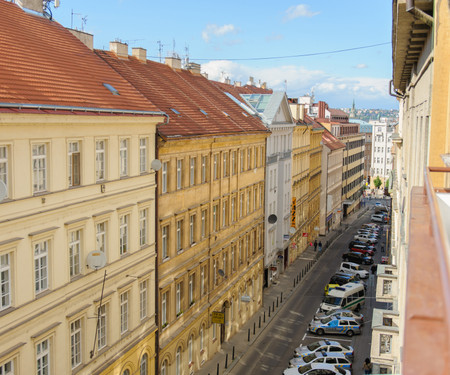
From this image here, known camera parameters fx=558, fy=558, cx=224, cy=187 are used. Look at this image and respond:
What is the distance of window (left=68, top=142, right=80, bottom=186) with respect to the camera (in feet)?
58.7

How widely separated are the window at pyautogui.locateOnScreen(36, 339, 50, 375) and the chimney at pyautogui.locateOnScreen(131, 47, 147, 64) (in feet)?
66.0

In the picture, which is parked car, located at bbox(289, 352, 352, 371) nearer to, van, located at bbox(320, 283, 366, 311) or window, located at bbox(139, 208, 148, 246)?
van, located at bbox(320, 283, 366, 311)

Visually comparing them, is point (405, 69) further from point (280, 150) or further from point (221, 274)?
point (280, 150)

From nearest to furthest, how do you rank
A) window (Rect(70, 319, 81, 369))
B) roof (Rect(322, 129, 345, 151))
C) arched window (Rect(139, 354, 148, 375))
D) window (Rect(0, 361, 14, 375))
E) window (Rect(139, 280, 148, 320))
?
window (Rect(0, 361, 14, 375)) < window (Rect(70, 319, 81, 369)) < window (Rect(139, 280, 148, 320)) < arched window (Rect(139, 354, 148, 375)) < roof (Rect(322, 129, 345, 151))

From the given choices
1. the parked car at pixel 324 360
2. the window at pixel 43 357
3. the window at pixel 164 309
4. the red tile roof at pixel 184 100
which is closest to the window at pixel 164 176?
the red tile roof at pixel 184 100

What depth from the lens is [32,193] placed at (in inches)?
621

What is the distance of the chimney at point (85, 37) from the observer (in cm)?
2475

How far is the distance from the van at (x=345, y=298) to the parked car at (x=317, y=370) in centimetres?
1202

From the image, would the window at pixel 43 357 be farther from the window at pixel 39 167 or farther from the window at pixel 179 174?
the window at pixel 179 174

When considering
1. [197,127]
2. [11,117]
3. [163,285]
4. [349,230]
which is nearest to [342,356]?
[163,285]

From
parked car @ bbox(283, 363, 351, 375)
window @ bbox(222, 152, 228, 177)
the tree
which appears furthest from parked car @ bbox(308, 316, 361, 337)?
the tree

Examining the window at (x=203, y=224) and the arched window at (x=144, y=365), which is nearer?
the arched window at (x=144, y=365)

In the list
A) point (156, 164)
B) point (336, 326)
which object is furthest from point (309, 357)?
point (156, 164)

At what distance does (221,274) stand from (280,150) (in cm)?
1871
